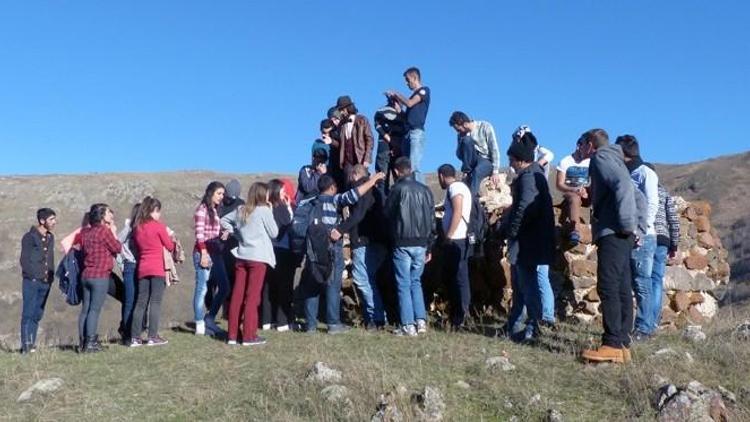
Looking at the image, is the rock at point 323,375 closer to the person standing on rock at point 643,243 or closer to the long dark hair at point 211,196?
the person standing on rock at point 643,243

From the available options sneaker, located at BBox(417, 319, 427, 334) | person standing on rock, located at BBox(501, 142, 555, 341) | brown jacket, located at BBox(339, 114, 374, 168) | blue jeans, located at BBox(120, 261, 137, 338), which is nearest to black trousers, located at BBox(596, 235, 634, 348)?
person standing on rock, located at BBox(501, 142, 555, 341)

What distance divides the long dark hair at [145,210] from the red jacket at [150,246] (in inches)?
2.1

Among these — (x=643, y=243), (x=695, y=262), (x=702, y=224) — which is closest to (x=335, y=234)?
(x=643, y=243)

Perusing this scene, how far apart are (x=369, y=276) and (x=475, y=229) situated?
151cm

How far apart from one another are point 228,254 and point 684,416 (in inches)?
259

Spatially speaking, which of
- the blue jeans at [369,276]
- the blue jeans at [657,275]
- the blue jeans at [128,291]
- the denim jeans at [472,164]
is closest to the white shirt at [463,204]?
the blue jeans at [369,276]

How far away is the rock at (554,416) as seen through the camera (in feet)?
20.1

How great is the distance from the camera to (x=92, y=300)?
949cm

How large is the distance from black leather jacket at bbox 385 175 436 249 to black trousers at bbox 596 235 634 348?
101 inches

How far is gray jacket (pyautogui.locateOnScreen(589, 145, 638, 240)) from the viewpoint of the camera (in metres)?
7.21

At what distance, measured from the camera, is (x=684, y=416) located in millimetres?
5984

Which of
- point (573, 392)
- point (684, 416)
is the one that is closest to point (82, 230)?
point (573, 392)

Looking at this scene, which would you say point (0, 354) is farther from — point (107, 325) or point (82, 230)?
point (107, 325)

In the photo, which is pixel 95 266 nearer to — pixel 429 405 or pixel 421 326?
pixel 421 326
